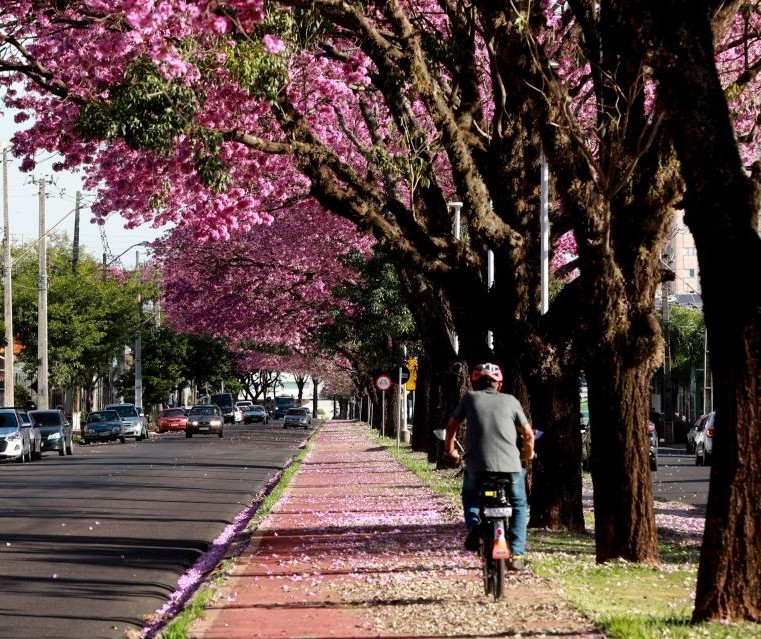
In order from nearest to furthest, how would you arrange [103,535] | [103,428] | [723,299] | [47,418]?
1. [723,299]
2. [103,535]
3. [47,418]
4. [103,428]

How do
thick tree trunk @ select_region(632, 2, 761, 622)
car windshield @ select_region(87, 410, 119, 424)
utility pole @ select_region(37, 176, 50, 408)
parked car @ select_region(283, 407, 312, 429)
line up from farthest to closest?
1. parked car @ select_region(283, 407, 312, 429)
2. car windshield @ select_region(87, 410, 119, 424)
3. utility pole @ select_region(37, 176, 50, 408)
4. thick tree trunk @ select_region(632, 2, 761, 622)

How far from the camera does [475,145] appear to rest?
19.6 m

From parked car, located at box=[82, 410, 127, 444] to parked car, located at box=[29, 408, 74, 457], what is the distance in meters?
12.9

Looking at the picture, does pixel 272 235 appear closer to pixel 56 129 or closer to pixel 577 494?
pixel 56 129

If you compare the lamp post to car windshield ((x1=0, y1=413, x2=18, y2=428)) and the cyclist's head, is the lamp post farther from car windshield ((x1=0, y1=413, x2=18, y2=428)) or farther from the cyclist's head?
the cyclist's head

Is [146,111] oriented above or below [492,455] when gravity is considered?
above

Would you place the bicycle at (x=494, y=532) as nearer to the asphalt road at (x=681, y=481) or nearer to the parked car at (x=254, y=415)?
the asphalt road at (x=681, y=481)

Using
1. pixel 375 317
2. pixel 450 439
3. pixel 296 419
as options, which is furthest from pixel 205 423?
pixel 450 439

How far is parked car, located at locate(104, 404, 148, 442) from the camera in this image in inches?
2562

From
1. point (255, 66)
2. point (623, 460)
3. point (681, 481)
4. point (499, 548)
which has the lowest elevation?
point (681, 481)

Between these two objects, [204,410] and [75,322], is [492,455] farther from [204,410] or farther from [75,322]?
[204,410]

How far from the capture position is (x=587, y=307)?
1320 cm

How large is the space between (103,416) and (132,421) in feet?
9.73

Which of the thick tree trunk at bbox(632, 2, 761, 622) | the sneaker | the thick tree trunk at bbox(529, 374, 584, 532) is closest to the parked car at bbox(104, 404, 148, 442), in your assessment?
the thick tree trunk at bbox(529, 374, 584, 532)
